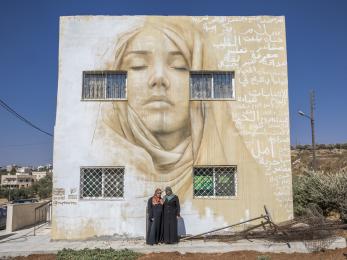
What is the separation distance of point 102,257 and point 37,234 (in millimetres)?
4471

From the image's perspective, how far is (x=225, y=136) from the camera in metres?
10.4

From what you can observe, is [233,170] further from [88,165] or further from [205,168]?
[88,165]

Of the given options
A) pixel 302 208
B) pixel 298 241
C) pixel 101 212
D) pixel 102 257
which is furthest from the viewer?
pixel 302 208

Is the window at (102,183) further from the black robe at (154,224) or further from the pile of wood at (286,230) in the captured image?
the pile of wood at (286,230)

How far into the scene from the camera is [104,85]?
1066 centimetres

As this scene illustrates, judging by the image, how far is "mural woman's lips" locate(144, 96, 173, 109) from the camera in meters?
10.5

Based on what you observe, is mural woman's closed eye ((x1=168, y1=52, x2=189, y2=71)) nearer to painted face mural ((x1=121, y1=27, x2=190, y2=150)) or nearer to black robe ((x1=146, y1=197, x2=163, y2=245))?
painted face mural ((x1=121, y1=27, x2=190, y2=150))

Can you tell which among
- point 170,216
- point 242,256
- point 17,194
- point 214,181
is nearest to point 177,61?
point 214,181

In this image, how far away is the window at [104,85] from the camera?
34.9 ft

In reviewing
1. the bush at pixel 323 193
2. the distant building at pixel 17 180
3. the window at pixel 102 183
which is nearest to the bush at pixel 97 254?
the window at pixel 102 183

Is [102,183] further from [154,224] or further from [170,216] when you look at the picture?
[170,216]

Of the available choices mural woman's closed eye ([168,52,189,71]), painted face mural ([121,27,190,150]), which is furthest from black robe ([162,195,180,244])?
mural woman's closed eye ([168,52,189,71])

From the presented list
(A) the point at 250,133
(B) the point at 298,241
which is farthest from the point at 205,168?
(B) the point at 298,241

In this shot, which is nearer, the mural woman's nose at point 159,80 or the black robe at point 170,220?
the black robe at point 170,220
